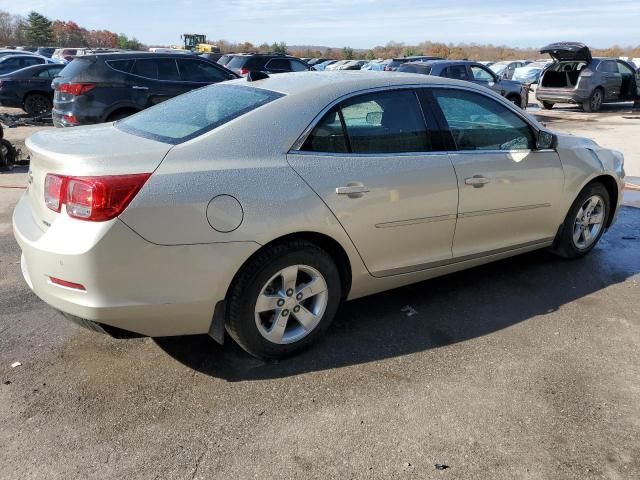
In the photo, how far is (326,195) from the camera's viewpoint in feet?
10.5

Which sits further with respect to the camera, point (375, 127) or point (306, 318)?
point (375, 127)

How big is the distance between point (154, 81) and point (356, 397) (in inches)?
313

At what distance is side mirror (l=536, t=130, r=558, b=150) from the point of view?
173 inches

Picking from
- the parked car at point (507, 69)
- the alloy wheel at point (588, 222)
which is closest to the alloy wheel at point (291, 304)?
the alloy wheel at point (588, 222)

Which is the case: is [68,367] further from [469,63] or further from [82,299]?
[469,63]

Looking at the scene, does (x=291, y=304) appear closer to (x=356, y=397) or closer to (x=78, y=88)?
(x=356, y=397)

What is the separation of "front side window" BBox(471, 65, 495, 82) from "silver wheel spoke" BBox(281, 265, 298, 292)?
13412 mm

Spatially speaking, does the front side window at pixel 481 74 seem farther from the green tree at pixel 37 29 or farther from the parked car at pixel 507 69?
the green tree at pixel 37 29

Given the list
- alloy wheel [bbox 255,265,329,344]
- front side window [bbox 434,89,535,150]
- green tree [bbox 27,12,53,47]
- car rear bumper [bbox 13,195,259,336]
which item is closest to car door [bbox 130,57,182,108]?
front side window [bbox 434,89,535,150]

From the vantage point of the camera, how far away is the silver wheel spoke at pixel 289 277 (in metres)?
3.15

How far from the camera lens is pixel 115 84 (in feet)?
29.8

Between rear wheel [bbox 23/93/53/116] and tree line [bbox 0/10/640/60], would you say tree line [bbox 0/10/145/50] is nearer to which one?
tree line [bbox 0/10/640/60]

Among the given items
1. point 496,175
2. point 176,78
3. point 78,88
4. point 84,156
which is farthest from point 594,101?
point 84,156

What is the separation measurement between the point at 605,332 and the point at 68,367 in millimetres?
3394
